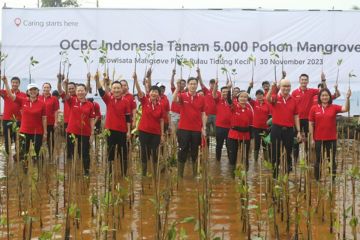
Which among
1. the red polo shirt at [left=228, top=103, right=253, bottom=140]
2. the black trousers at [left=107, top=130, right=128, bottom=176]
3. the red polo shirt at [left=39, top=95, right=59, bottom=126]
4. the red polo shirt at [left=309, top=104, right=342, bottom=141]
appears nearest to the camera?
the red polo shirt at [left=309, top=104, right=342, bottom=141]

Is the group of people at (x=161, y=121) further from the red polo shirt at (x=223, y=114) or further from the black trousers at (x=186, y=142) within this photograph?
the red polo shirt at (x=223, y=114)

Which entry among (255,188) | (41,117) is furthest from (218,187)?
(41,117)

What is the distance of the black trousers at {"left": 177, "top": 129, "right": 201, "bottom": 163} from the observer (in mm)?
8359

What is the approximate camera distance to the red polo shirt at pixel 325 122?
25.8 feet

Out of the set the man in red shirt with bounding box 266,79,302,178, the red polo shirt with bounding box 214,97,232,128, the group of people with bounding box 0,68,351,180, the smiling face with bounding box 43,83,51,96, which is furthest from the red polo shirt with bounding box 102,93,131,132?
the red polo shirt with bounding box 214,97,232,128

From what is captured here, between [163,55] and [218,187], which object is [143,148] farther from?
[163,55]

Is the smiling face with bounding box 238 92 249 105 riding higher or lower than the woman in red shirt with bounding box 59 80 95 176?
higher

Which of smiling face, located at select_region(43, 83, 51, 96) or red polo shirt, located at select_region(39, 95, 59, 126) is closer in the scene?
smiling face, located at select_region(43, 83, 51, 96)

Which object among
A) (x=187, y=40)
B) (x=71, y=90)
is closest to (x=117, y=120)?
(x=71, y=90)

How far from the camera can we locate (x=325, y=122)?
25.8 ft

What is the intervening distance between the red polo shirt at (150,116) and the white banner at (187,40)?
6995 mm

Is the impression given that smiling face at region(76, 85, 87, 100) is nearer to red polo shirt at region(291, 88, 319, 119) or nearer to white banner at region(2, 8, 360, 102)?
red polo shirt at region(291, 88, 319, 119)

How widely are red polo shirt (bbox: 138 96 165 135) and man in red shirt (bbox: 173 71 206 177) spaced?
1.13ft

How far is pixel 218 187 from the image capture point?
7.89 metres
